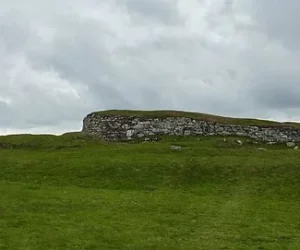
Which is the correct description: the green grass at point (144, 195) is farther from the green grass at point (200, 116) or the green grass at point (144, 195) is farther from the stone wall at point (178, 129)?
the green grass at point (200, 116)

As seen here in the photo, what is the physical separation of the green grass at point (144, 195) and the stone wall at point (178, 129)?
3.15m

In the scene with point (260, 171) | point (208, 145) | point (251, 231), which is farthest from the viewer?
point (208, 145)

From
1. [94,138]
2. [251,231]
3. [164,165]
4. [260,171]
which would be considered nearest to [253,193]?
[260,171]

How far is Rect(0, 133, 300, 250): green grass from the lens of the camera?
25234mm

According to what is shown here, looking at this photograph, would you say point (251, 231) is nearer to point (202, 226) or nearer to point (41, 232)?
point (202, 226)

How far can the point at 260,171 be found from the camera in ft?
146

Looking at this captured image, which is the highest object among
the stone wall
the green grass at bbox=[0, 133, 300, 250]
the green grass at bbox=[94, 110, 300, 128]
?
the green grass at bbox=[94, 110, 300, 128]

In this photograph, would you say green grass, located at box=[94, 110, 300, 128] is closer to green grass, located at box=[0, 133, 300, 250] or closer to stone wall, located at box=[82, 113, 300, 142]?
stone wall, located at box=[82, 113, 300, 142]

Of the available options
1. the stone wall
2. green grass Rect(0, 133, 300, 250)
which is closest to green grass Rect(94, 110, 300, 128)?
the stone wall

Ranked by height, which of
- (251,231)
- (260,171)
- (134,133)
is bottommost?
(251,231)

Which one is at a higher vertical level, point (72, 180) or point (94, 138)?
point (94, 138)

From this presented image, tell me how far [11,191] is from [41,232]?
11.4 m

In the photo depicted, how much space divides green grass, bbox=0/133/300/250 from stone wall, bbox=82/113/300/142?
3.15 meters

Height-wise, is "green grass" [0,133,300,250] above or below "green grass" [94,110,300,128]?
below
